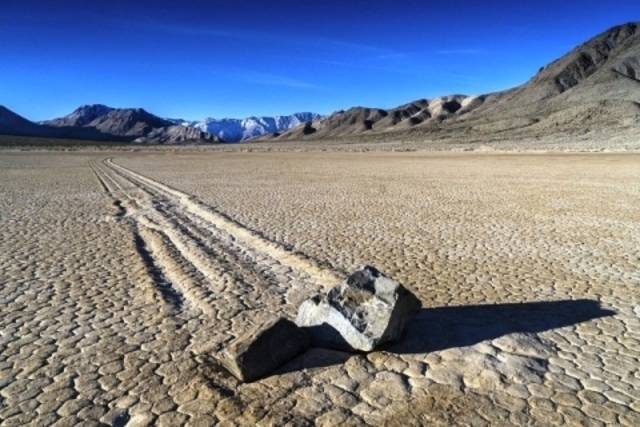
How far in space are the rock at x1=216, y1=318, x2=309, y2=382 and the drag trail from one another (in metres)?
1.06

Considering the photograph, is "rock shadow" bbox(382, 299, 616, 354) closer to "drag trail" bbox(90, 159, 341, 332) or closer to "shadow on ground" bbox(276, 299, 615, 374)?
"shadow on ground" bbox(276, 299, 615, 374)

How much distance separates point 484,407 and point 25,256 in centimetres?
768

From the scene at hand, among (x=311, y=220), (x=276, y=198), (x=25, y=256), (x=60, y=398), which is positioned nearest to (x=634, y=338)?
(x=60, y=398)

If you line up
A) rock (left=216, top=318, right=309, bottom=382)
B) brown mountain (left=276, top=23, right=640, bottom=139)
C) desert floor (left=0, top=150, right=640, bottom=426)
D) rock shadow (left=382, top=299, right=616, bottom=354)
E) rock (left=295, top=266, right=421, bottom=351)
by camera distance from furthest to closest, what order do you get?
brown mountain (left=276, top=23, right=640, bottom=139)
rock shadow (left=382, top=299, right=616, bottom=354)
rock (left=295, top=266, right=421, bottom=351)
rock (left=216, top=318, right=309, bottom=382)
desert floor (left=0, top=150, right=640, bottom=426)

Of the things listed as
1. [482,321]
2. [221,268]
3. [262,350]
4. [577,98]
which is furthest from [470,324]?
[577,98]

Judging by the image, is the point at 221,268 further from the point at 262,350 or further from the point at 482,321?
the point at 482,321

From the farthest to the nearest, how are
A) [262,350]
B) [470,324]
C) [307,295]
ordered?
[307,295], [470,324], [262,350]

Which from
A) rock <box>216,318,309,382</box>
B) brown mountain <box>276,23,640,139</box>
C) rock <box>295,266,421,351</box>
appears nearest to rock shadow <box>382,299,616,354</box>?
rock <box>295,266,421,351</box>

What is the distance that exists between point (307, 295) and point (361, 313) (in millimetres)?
1710

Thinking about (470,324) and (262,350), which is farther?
(470,324)

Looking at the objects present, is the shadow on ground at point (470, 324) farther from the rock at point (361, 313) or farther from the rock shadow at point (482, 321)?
the rock at point (361, 313)

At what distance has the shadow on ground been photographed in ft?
15.2

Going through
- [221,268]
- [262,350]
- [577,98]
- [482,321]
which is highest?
[262,350]

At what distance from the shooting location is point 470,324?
5.29m
